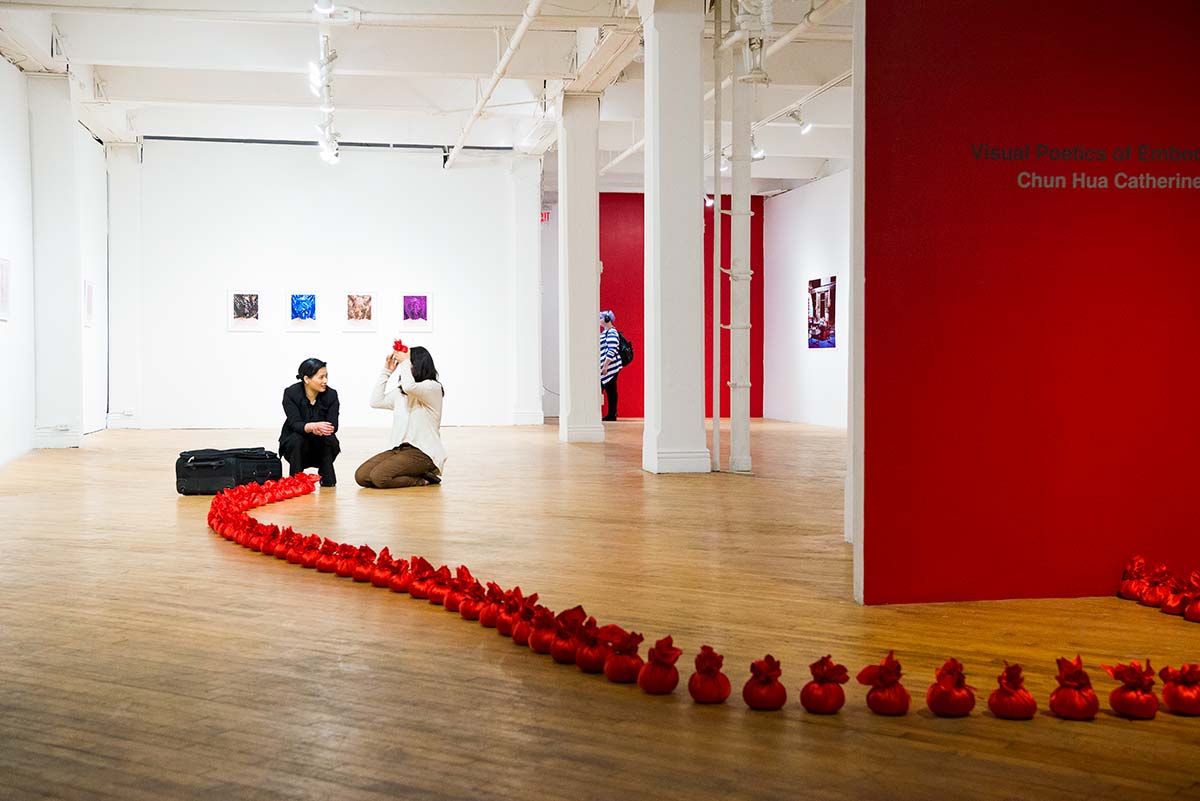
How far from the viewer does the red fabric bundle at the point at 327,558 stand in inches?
281

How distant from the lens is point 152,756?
3770mm

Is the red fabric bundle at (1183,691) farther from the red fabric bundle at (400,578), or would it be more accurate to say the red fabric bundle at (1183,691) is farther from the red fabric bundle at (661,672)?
the red fabric bundle at (400,578)

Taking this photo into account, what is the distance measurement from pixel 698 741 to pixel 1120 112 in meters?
4.19

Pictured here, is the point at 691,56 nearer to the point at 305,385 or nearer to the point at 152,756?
the point at 305,385

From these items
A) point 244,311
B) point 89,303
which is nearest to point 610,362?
point 244,311

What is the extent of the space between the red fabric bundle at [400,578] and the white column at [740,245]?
23.3 ft

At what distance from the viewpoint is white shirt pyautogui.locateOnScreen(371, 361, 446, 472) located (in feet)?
39.8

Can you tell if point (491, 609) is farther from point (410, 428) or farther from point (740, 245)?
point (740, 245)

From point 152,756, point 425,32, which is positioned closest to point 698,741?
point 152,756

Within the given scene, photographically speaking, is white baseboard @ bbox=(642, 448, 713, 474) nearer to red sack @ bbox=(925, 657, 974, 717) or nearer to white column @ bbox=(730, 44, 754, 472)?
white column @ bbox=(730, 44, 754, 472)

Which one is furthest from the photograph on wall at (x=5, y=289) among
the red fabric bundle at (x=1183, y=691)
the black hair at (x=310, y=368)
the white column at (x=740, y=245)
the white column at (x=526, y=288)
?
the red fabric bundle at (x=1183, y=691)

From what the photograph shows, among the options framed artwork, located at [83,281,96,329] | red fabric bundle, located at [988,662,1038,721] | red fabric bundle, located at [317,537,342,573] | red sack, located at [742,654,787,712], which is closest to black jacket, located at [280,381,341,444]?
red fabric bundle, located at [317,537,342,573]

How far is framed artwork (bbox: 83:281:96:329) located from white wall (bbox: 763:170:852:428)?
1293cm

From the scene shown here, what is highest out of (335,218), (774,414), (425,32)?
(425,32)
